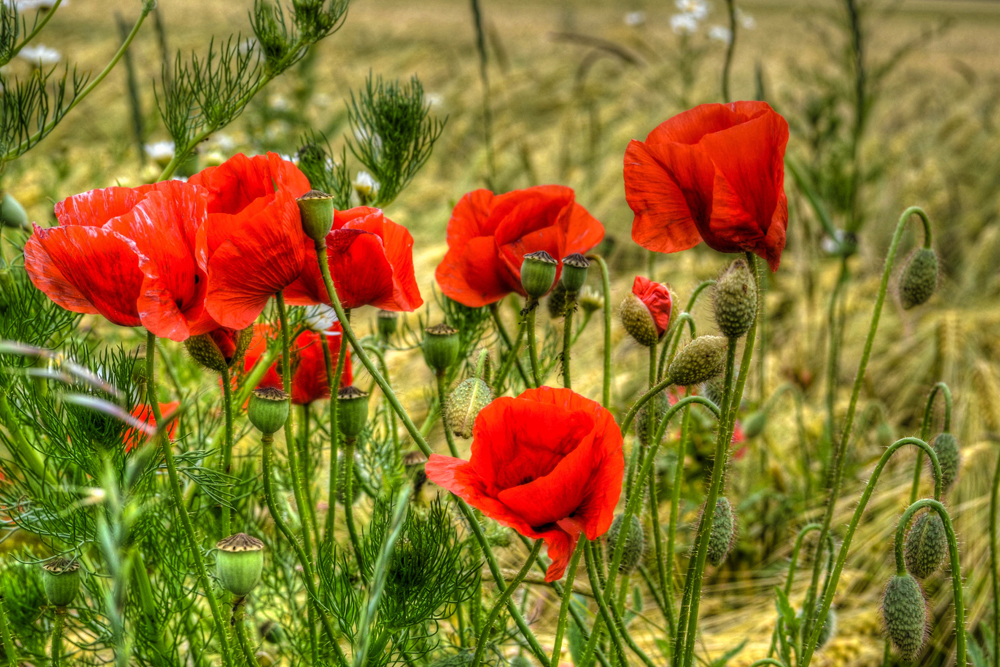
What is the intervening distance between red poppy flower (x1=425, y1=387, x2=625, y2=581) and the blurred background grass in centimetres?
42

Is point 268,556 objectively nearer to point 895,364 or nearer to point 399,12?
point 895,364

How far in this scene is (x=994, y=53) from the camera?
9.18 metres

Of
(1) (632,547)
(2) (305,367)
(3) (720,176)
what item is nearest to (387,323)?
(2) (305,367)

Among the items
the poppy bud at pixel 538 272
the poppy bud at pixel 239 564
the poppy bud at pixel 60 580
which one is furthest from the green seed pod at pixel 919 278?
the poppy bud at pixel 60 580

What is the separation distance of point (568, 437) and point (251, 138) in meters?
2.30

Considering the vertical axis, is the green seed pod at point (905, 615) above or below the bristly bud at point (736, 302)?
below

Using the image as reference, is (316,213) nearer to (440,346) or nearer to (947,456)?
(440,346)

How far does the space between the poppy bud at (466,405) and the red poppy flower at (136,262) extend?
18 cm

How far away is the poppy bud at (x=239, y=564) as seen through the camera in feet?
1.78

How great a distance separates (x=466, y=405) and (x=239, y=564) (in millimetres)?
191

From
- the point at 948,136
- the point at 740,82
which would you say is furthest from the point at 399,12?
the point at 948,136

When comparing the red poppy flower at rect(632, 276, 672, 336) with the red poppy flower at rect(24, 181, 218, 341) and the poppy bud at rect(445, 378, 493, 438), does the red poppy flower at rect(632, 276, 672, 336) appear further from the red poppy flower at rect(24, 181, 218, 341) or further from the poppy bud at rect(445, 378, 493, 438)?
the red poppy flower at rect(24, 181, 218, 341)

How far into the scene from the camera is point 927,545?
74 centimetres

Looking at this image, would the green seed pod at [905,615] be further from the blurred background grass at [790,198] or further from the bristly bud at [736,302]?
the blurred background grass at [790,198]
